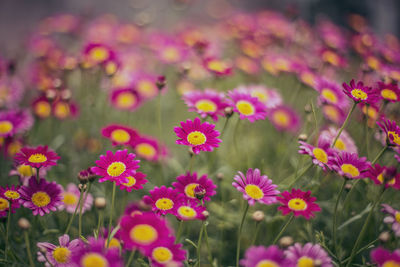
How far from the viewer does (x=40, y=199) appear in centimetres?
127

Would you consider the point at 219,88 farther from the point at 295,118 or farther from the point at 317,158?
the point at 317,158

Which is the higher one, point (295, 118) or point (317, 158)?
point (317, 158)

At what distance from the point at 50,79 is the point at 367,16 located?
15.0 ft

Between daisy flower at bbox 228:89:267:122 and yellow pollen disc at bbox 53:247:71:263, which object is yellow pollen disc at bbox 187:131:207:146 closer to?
daisy flower at bbox 228:89:267:122

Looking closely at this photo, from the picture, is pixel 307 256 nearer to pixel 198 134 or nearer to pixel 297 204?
pixel 297 204

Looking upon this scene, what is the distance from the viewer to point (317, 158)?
4.30ft

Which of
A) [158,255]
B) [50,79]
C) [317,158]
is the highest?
[317,158]

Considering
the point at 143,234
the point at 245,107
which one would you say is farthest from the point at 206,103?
the point at 143,234

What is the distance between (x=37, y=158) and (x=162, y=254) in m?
0.65

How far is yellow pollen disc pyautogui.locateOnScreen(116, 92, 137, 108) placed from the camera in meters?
2.16

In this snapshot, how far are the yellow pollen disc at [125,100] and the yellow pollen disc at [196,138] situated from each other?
93 centimetres

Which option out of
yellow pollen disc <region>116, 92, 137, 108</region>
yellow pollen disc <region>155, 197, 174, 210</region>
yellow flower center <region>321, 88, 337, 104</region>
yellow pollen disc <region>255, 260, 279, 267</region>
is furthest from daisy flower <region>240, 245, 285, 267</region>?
yellow pollen disc <region>116, 92, 137, 108</region>

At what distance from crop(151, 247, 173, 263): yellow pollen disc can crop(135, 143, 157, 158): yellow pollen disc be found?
0.86 meters

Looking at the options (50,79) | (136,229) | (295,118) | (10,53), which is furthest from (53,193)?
(10,53)
